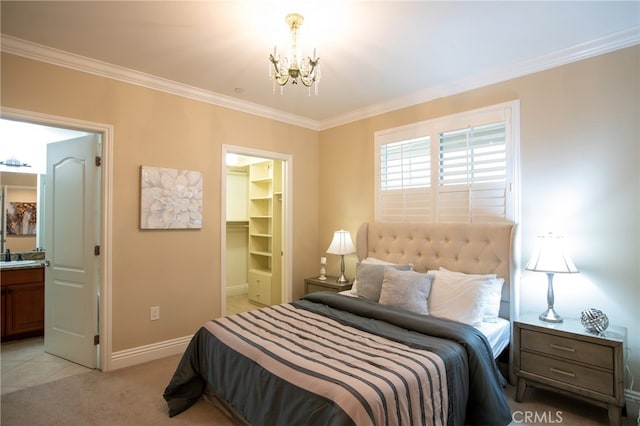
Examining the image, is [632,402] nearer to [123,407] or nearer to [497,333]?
[497,333]

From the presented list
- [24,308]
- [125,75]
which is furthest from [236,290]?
[125,75]

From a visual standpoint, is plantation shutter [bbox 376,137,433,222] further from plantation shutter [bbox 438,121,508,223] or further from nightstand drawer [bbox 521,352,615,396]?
nightstand drawer [bbox 521,352,615,396]

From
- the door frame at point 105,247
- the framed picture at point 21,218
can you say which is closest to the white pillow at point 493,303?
the door frame at point 105,247

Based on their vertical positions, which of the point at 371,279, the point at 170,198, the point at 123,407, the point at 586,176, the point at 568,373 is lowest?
the point at 123,407

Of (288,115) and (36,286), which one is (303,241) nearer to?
(288,115)

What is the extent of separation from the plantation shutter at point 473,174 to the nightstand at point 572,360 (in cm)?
102

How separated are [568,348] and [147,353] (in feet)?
11.4

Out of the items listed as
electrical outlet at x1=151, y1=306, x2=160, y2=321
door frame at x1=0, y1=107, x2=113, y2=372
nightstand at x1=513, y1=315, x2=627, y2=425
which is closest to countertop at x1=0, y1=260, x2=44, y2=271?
door frame at x1=0, y1=107, x2=113, y2=372

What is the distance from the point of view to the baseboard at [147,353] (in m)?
2.97

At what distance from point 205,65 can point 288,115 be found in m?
1.48

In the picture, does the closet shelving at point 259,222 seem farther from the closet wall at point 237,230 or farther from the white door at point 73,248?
the white door at point 73,248

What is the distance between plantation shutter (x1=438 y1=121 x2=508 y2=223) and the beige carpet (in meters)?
1.49

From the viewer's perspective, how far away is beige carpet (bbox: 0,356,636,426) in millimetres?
2213

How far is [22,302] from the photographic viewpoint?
371 cm
